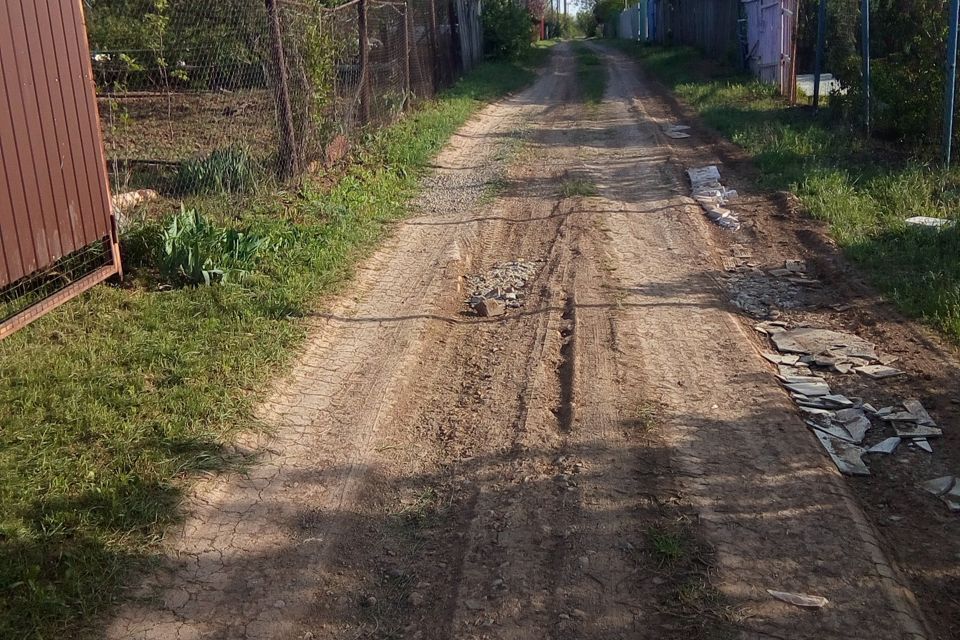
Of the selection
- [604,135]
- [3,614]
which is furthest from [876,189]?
[3,614]

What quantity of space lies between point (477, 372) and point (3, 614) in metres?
3.08

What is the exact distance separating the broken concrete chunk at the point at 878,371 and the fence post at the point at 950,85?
5.17 metres

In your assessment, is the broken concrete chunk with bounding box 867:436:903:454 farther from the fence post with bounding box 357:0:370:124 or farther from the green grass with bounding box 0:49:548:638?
the fence post with bounding box 357:0:370:124

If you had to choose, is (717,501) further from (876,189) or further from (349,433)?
(876,189)

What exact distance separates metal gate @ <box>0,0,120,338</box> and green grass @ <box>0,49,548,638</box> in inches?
11.4

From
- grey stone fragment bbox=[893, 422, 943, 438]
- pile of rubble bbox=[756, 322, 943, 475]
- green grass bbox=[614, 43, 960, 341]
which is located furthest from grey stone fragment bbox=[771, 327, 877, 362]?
grey stone fragment bbox=[893, 422, 943, 438]

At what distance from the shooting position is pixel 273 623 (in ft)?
11.3

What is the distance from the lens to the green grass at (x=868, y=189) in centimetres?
657

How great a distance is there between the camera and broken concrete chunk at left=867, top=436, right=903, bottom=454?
4574mm

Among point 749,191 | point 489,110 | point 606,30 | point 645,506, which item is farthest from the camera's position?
point 606,30

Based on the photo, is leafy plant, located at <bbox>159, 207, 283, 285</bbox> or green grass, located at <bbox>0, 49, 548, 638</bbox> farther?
leafy plant, located at <bbox>159, 207, 283, 285</bbox>

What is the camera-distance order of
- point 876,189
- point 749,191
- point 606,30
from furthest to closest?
point 606,30, point 749,191, point 876,189

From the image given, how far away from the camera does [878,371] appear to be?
543 cm

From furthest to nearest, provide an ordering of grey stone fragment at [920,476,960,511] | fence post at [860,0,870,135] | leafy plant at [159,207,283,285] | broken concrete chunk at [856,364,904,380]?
fence post at [860,0,870,135]
leafy plant at [159,207,283,285]
broken concrete chunk at [856,364,904,380]
grey stone fragment at [920,476,960,511]
